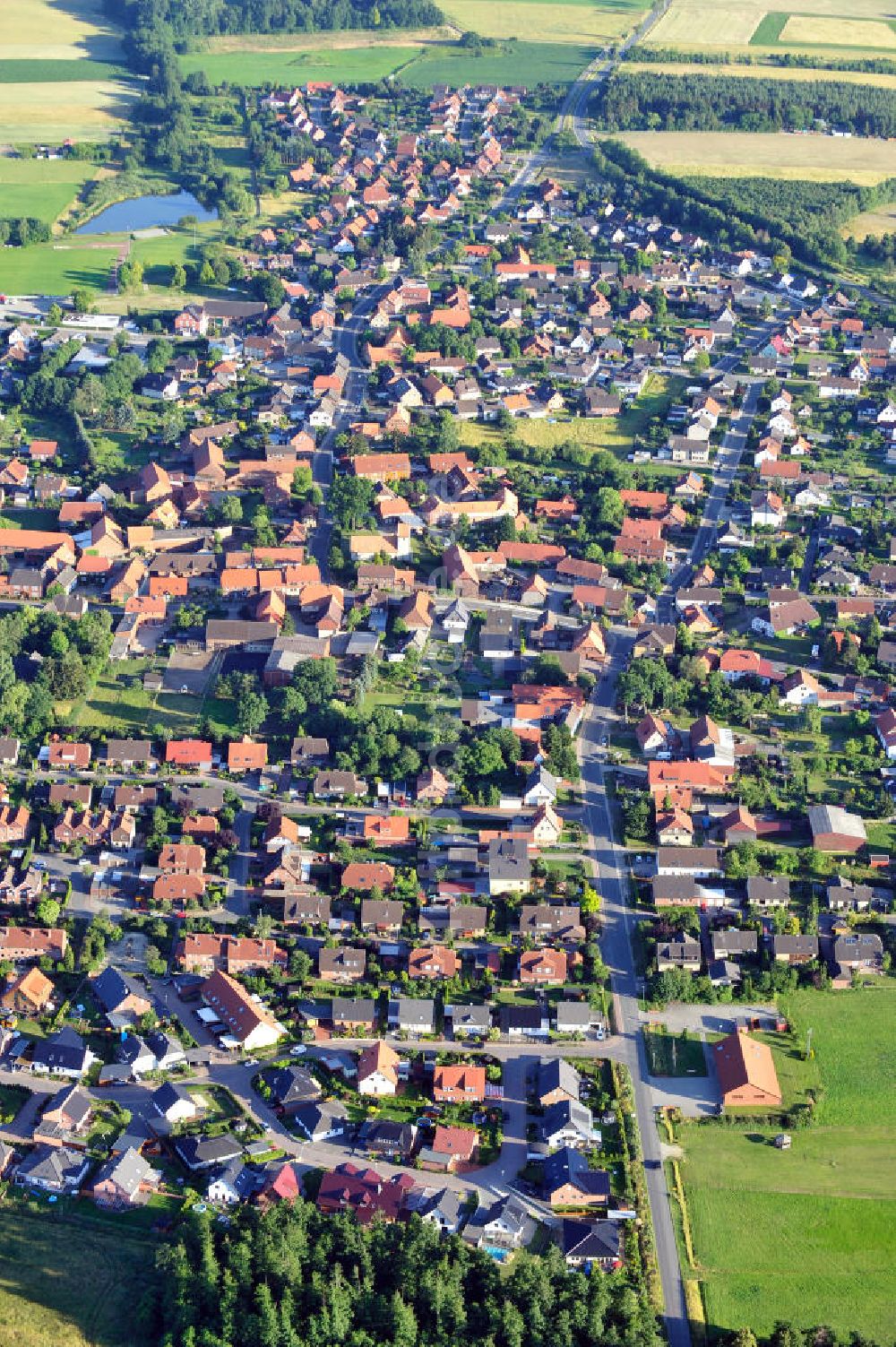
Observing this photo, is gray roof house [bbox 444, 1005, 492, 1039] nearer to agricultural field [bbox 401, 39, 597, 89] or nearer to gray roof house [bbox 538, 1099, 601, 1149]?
gray roof house [bbox 538, 1099, 601, 1149]

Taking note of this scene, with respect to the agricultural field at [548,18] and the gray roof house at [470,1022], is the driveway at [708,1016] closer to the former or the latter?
the gray roof house at [470,1022]

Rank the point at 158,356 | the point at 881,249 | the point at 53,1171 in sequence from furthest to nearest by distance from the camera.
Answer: the point at 881,249
the point at 158,356
the point at 53,1171

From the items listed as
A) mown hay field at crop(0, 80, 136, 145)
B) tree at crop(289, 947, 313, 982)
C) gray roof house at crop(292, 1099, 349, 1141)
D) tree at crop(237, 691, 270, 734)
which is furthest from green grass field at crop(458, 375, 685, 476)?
mown hay field at crop(0, 80, 136, 145)

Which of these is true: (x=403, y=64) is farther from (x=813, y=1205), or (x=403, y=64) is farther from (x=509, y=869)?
(x=813, y=1205)

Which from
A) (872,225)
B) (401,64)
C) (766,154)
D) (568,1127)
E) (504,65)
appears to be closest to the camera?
(568,1127)

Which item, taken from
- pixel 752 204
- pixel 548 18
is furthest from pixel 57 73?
pixel 752 204

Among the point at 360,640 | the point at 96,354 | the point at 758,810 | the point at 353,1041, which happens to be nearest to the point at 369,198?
the point at 96,354
